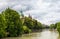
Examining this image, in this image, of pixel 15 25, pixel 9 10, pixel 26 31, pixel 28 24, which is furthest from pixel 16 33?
pixel 28 24

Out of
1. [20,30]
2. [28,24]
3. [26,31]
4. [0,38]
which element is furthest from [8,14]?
[28,24]

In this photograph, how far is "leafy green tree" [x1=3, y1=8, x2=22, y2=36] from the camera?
271ft

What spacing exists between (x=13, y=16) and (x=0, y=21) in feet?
55.0

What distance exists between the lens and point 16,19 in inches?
3433

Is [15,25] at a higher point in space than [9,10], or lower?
lower

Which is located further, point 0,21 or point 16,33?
point 16,33

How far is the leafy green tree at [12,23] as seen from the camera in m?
82.6

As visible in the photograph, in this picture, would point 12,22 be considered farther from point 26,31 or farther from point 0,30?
point 26,31

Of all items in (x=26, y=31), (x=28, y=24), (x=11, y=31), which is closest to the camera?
(x=11, y=31)

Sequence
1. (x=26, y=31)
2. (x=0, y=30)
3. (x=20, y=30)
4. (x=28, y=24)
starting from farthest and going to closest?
(x=28, y=24), (x=26, y=31), (x=20, y=30), (x=0, y=30)

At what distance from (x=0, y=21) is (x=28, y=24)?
217 feet

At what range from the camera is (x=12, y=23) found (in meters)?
83.4

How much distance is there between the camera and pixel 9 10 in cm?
8994

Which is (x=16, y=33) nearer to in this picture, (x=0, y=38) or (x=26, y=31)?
(x=0, y=38)
